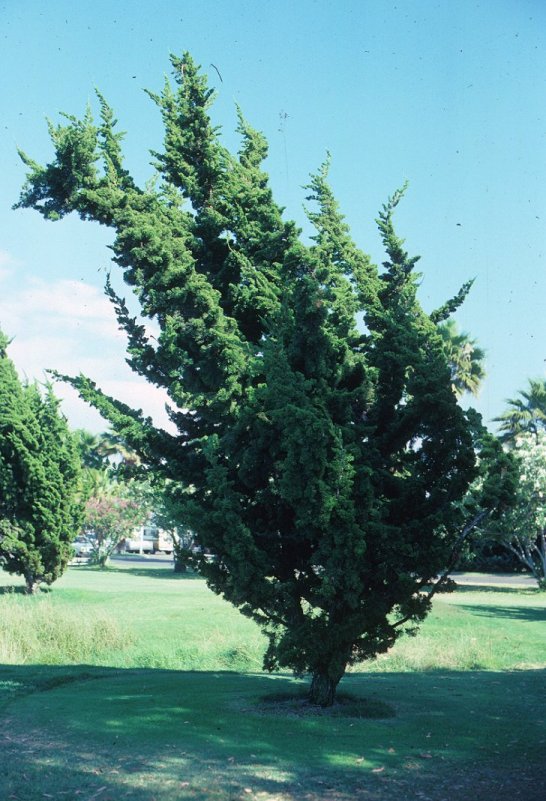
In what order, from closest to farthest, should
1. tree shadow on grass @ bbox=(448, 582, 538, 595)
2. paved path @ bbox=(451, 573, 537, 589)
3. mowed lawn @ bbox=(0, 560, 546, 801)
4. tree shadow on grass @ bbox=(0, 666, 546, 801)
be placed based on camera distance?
tree shadow on grass @ bbox=(0, 666, 546, 801)
mowed lawn @ bbox=(0, 560, 546, 801)
tree shadow on grass @ bbox=(448, 582, 538, 595)
paved path @ bbox=(451, 573, 537, 589)

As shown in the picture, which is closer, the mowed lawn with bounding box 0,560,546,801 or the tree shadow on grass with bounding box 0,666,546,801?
the tree shadow on grass with bounding box 0,666,546,801

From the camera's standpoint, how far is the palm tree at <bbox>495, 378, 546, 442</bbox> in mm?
46406

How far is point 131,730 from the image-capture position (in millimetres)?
9430

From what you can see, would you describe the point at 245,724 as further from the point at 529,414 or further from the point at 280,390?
the point at 529,414

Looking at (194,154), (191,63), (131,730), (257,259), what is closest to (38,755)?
(131,730)

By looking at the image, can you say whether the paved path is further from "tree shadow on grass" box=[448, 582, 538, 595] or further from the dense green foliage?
the dense green foliage

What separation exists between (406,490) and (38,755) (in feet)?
17.4

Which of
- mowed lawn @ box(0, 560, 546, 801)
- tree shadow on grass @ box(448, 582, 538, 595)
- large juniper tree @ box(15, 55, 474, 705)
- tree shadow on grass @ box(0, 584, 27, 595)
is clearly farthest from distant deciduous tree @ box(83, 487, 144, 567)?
large juniper tree @ box(15, 55, 474, 705)

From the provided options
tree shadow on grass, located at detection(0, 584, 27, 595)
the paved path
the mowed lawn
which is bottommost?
tree shadow on grass, located at detection(0, 584, 27, 595)

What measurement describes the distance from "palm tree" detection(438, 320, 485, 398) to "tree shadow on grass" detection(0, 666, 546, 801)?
100ft

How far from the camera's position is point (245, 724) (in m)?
9.74

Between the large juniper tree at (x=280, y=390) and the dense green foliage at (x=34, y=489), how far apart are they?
53.1ft

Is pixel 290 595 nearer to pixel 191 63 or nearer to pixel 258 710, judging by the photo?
pixel 258 710

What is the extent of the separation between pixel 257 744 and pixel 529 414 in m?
40.7
